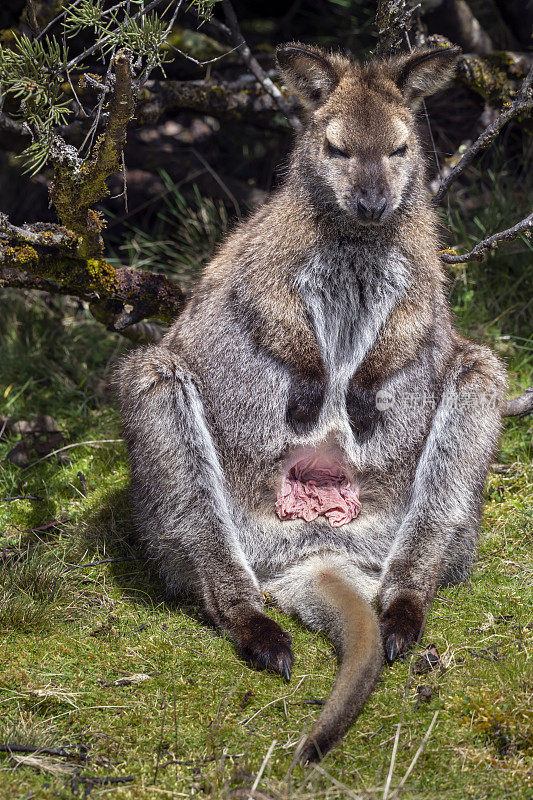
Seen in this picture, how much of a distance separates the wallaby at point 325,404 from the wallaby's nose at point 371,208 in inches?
6.6

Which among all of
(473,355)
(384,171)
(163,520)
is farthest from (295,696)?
(384,171)

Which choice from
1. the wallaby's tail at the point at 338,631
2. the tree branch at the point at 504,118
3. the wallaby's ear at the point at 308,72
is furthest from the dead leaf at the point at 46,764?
the tree branch at the point at 504,118

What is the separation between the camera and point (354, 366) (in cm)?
410

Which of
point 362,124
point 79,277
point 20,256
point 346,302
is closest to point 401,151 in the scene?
point 362,124

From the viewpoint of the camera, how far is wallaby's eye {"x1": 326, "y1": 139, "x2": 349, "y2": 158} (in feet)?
12.3

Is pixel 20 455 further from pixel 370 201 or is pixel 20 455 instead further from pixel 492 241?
pixel 492 241

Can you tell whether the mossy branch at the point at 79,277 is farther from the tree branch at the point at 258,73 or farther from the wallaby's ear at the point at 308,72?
the wallaby's ear at the point at 308,72

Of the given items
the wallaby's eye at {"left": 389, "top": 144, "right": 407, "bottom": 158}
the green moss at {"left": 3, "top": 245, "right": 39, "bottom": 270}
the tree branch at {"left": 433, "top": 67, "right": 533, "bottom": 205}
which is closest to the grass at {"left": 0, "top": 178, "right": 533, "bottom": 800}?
the green moss at {"left": 3, "top": 245, "right": 39, "bottom": 270}

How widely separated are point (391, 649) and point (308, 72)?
2654mm

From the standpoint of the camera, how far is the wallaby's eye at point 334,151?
3.75m

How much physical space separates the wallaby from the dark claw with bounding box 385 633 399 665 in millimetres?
277

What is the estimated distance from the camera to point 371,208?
11.6 feet

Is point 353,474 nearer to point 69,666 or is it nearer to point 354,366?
point 354,366

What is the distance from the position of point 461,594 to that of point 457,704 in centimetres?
92
